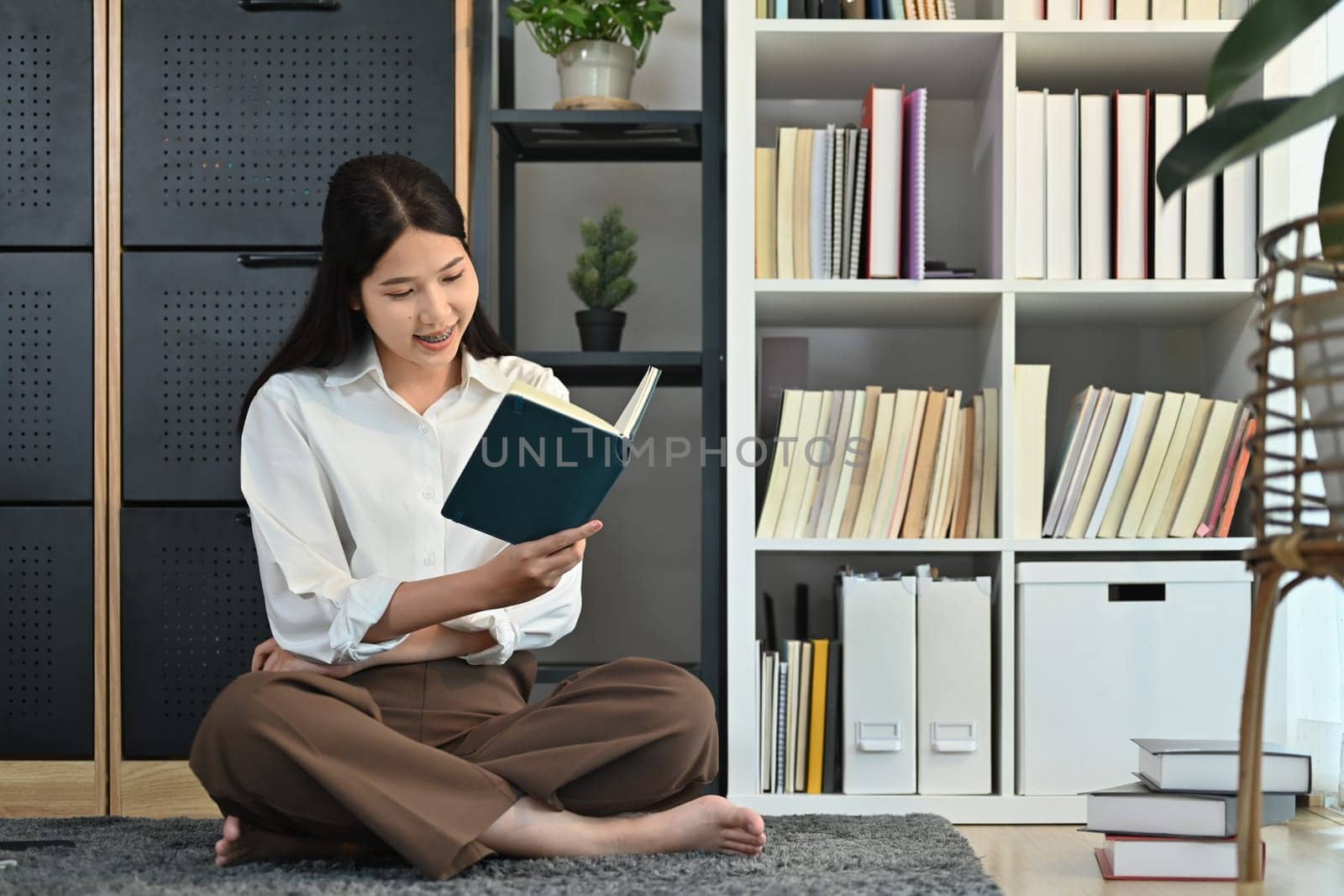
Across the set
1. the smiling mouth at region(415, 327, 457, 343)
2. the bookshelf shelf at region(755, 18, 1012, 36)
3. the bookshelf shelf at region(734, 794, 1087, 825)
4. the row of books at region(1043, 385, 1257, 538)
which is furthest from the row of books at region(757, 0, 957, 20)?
the bookshelf shelf at region(734, 794, 1087, 825)

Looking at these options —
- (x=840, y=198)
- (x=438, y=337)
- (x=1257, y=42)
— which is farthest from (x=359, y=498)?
(x=1257, y=42)

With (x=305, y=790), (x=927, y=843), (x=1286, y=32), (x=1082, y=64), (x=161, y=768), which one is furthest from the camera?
(x=1082, y=64)

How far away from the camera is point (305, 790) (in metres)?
1.41

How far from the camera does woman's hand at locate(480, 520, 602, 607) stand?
141 cm

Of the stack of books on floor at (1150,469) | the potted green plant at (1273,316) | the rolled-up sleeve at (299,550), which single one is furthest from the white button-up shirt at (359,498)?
the potted green plant at (1273,316)

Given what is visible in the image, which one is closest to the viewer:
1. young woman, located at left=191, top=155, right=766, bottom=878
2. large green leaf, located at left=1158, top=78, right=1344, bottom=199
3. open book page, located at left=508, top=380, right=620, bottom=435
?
large green leaf, located at left=1158, top=78, right=1344, bottom=199

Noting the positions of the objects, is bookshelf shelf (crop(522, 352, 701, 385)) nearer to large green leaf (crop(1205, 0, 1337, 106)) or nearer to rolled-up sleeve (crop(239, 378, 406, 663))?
rolled-up sleeve (crop(239, 378, 406, 663))

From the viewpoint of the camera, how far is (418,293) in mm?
1611

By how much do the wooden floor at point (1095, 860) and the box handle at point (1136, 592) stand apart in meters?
0.36

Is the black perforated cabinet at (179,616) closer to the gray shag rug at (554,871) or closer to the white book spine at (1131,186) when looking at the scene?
the gray shag rug at (554,871)

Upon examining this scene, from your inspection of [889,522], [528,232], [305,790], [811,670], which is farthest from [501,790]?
[528,232]

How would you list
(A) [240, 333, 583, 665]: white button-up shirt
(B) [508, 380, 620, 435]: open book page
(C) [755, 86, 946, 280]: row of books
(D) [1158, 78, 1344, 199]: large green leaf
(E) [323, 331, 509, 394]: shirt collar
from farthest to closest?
(C) [755, 86, 946, 280]: row of books < (E) [323, 331, 509, 394]: shirt collar < (A) [240, 333, 583, 665]: white button-up shirt < (B) [508, 380, 620, 435]: open book page < (D) [1158, 78, 1344, 199]: large green leaf

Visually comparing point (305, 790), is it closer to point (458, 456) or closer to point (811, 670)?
point (458, 456)

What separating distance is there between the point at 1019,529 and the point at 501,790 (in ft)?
2.96
